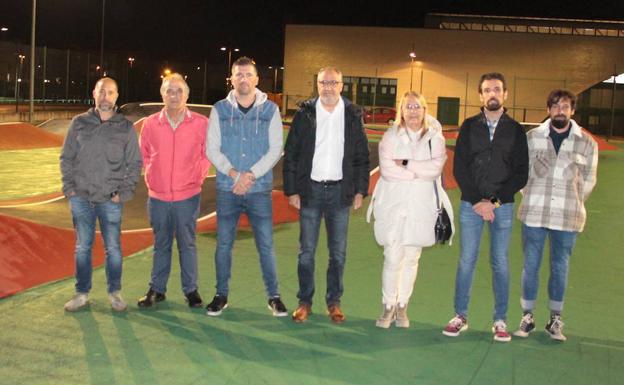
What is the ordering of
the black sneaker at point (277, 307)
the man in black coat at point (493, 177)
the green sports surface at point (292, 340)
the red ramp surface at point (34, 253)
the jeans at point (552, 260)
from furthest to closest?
the red ramp surface at point (34, 253)
the black sneaker at point (277, 307)
the jeans at point (552, 260)
the man in black coat at point (493, 177)
the green sports surface at point (292, 340)

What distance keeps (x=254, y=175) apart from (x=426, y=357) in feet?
5.75

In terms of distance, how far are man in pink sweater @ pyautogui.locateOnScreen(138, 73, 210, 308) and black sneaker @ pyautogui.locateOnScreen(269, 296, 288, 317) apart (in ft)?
1.84

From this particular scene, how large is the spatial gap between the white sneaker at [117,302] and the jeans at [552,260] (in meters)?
2.84

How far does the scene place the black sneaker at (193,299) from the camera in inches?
227

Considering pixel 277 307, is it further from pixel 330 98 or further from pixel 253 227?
pixel 330 98

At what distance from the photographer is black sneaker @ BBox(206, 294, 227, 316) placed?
18.3 feet

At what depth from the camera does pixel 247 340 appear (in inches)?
197

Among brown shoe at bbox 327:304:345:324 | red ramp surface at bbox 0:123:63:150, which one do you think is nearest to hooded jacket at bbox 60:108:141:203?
brown shoe at bbox 327:304:345:324

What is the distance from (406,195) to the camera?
211 inches

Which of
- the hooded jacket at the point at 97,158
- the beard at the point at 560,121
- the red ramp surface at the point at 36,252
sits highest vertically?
the beard at the point at 560,121

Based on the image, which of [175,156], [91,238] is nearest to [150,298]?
[91,238]

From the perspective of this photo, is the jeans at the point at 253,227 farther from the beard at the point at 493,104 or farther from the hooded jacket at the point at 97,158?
the beard at the point at 493,104

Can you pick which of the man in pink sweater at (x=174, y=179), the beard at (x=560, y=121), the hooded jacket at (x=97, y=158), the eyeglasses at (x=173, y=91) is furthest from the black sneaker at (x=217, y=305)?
the beard at (x=560, y=121)

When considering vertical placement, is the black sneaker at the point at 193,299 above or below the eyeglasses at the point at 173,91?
below
